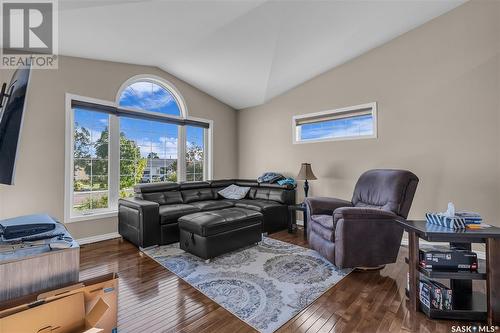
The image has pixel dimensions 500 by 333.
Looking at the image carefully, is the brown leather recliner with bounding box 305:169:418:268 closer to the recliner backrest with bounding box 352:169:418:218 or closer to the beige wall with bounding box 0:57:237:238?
the recliner backrest with bounding box 352:169:418:218

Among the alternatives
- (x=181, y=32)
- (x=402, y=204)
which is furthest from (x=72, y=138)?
(x=402, y=204)

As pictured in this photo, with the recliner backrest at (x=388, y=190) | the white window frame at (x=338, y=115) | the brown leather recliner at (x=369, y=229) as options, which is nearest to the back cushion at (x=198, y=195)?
the white window frame at (x=338, y=115)

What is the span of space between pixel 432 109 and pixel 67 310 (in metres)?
4.22

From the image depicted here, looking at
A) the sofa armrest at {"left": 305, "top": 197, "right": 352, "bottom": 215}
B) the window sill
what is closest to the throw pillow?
the sofa armrest at {"left": 305, "top": 197, "right": 352, "bottom": 215}

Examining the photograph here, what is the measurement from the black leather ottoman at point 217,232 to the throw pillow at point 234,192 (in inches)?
52.8

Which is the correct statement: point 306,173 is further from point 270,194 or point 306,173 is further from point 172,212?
point 172,212

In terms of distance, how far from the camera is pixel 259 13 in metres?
2.80

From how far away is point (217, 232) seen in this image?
2764 millimetres

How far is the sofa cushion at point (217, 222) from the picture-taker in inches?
107

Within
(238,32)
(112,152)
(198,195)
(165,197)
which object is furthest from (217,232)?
(238,32)

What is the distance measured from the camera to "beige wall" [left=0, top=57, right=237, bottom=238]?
296 cm

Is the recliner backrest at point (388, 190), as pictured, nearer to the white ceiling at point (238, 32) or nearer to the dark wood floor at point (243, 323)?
the dark wood floor at point (243, 323)

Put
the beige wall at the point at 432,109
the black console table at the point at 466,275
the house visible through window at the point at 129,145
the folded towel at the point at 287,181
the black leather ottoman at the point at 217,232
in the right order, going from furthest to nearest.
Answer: the folded towel at the point at 287,181 < the house visible through window at the point at 129,145 < the beige wall at the point at 432,109 < the black leather ottoman at the point at 217,232 < the black console table at the point at 466,275

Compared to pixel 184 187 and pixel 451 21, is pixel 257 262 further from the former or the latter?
pixel 451 21
